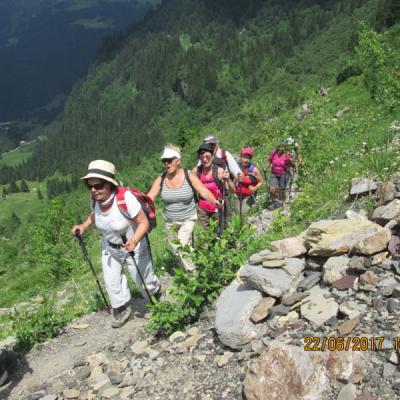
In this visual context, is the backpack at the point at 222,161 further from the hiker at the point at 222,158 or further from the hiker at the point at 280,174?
the hiker at the point at 280,174

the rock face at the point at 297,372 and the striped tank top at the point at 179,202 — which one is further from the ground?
the striped tank top at the point at 179,202

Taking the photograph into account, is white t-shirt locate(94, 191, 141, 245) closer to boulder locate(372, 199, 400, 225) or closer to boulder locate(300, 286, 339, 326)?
boulder locate(300, 286, 339, 326)

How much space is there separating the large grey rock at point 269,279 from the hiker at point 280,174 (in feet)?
19.5

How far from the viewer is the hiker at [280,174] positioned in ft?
36.9

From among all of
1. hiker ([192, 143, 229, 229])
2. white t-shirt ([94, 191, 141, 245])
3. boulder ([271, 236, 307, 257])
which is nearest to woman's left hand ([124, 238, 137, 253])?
white t-shirt ([94, 191, 141, 245])

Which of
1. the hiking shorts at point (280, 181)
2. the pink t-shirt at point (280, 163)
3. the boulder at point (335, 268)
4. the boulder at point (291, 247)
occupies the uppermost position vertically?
the boulder at point (291, 247)

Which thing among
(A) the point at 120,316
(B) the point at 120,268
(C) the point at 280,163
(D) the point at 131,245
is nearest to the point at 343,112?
(C) the point at 280,163

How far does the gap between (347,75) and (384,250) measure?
4333 centimetres

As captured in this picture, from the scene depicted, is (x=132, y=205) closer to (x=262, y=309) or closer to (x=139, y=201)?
(x=139, y=201)

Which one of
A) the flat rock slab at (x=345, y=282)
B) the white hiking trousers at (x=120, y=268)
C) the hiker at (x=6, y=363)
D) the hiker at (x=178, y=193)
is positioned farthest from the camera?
the hiker at (x=178, y=193)

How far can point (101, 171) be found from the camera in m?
6.17

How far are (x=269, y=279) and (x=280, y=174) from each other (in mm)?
6531

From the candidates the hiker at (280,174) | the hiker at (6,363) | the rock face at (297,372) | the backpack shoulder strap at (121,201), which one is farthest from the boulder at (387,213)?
the hiker at (6,363)

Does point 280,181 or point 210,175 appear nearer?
point 210,175
